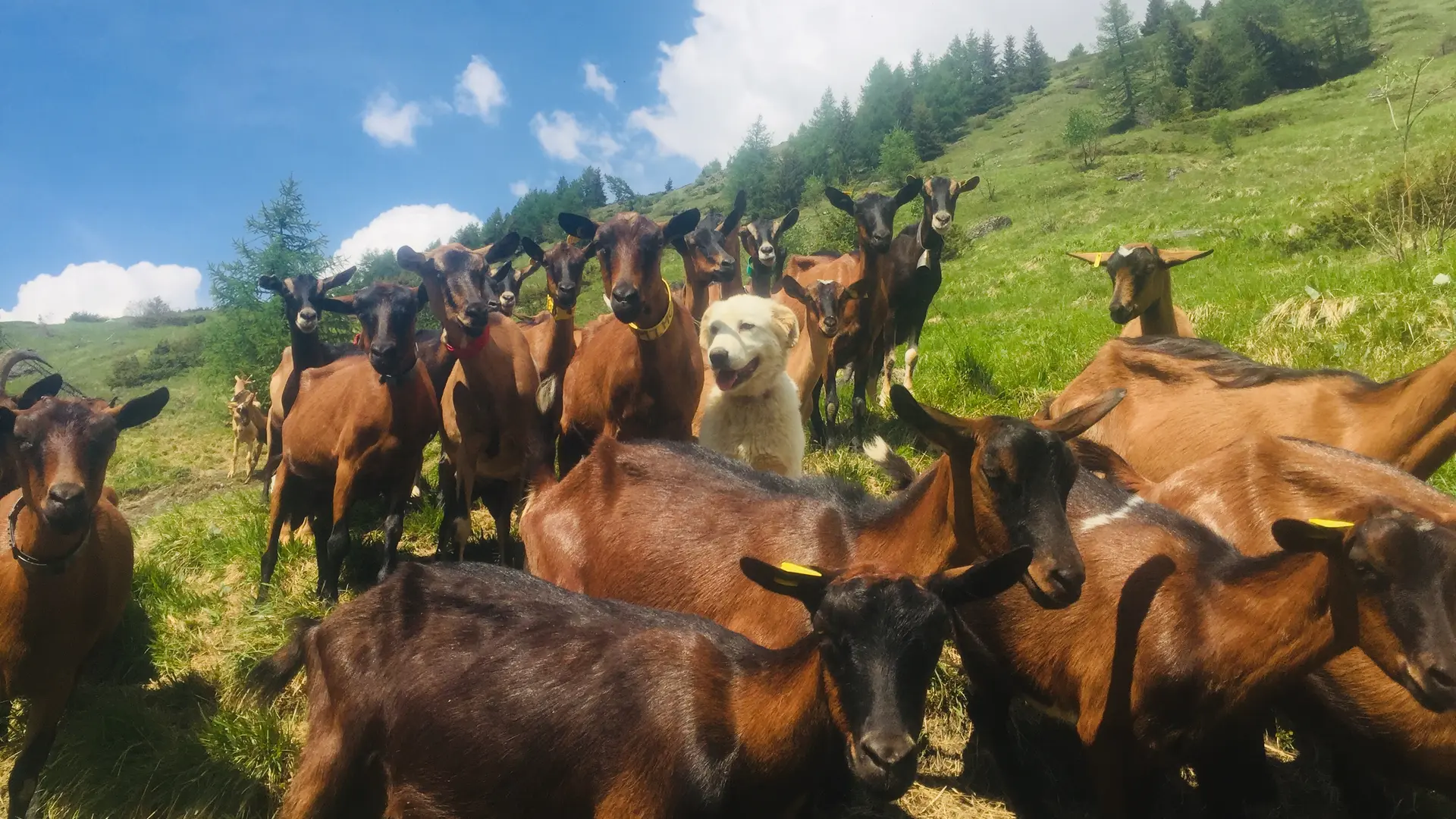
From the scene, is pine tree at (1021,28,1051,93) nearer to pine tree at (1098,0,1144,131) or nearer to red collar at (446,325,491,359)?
pine tree at (1098,0,1144,131)

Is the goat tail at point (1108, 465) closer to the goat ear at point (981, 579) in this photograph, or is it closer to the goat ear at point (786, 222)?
the goat ear at point (981, 579)

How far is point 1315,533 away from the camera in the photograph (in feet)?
8.57

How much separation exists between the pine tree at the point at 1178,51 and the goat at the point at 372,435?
93.1 m

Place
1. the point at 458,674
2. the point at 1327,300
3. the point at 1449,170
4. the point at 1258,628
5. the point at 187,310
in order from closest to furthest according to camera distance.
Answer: the point at 1258,628 → the point at 458,674 → the point at 1327,300 → the point at 1449,170 → the point at 187,310

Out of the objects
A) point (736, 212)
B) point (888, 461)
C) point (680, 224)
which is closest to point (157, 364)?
point (736, 212)

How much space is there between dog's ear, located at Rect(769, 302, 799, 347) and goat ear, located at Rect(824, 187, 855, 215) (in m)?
4.64

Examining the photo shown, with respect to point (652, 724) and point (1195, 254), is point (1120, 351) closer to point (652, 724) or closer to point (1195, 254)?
point (1195, 254)

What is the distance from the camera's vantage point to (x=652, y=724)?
3047mm

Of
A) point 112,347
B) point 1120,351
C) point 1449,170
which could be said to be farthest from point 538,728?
point 112,347

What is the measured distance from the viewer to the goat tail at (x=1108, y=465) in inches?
195

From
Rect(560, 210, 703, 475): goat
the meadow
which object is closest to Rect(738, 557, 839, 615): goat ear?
the meadow

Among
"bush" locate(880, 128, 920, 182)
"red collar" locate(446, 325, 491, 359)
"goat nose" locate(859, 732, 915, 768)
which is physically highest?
"bush" locate(880, 128, 920, 182)

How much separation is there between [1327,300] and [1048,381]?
10.5 ft

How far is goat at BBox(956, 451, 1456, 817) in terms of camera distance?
254cm
